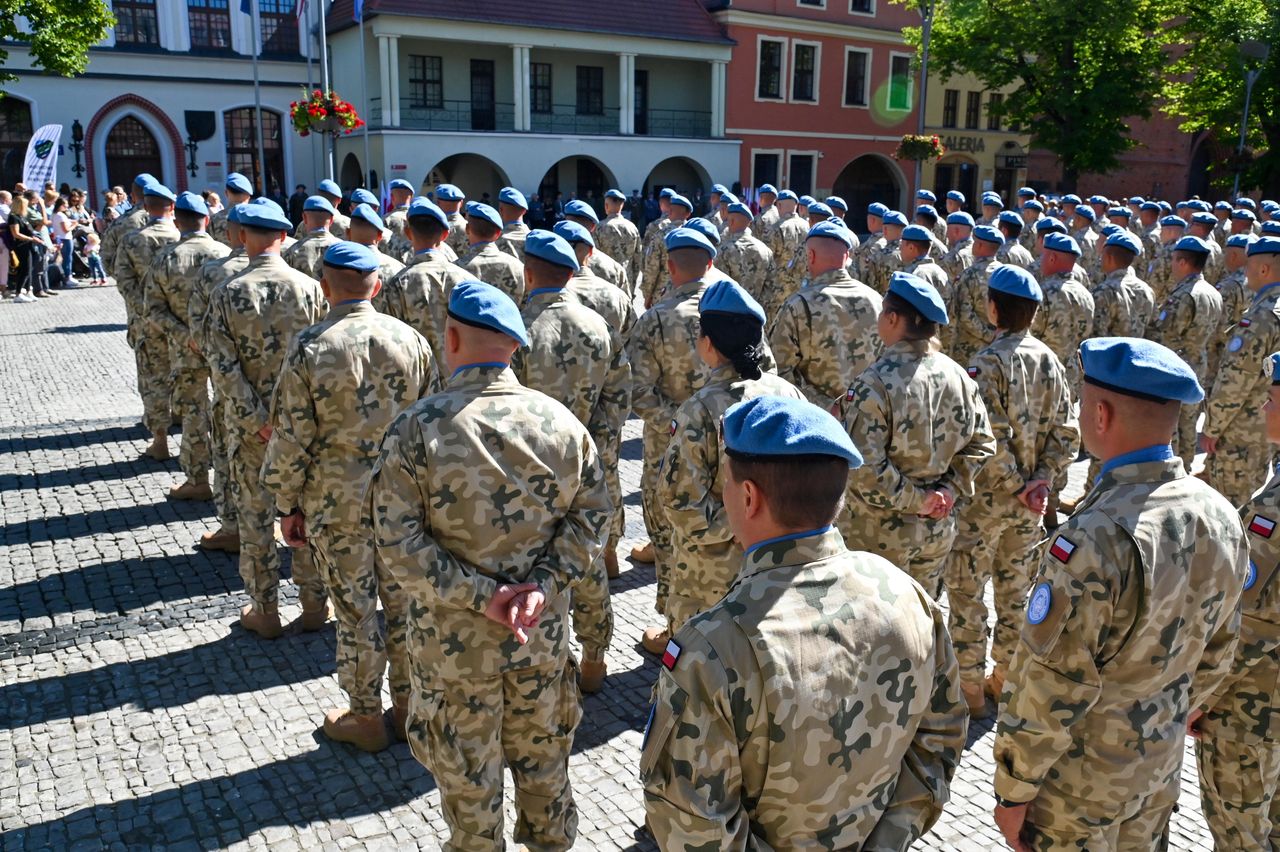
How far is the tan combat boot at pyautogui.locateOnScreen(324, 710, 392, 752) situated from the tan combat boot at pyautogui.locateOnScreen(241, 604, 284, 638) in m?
1.35

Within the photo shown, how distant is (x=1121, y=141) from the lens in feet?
109

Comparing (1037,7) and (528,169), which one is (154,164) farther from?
(1037,7)

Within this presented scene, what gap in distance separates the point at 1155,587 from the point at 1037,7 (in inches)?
1390

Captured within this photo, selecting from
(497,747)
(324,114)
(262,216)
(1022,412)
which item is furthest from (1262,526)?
(324,114)

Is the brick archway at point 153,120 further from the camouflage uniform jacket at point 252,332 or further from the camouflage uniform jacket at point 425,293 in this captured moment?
the camouflage uniform jacket at point 252,332

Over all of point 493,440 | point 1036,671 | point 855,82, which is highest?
point 855,82

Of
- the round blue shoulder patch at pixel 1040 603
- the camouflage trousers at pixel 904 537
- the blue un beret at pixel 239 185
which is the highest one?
the blue un beret at pixel 239 185

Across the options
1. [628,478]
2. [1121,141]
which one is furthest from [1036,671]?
[1121,141]

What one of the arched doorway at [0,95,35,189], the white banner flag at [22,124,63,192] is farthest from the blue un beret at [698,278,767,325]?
the arched doorway at [0,95,35,189]

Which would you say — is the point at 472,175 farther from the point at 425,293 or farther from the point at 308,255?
the point at 425,293

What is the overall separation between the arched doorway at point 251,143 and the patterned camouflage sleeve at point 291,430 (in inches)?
1256

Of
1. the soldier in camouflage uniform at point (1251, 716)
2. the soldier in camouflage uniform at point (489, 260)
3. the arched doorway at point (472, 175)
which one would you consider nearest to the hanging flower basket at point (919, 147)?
the arched doorway at point (472, 175)

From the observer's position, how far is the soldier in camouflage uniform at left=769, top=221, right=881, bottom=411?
689cm

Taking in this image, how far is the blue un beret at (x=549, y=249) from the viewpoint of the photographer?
19.8 feet
